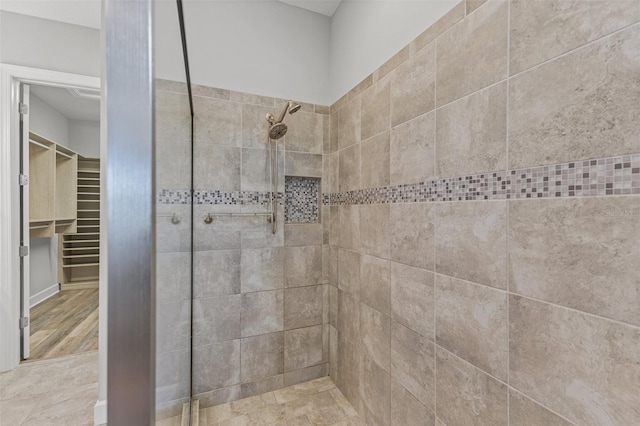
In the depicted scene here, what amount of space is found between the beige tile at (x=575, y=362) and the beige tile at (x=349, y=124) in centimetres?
127

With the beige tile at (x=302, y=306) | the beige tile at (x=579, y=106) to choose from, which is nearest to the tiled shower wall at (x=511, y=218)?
the beige tile at (x=579, y=106)

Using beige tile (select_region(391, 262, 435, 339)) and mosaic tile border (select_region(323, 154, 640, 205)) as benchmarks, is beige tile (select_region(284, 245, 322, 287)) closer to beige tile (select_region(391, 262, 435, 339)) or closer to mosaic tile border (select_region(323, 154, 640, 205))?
beige tile (select_region(391, 262, 435, 339))

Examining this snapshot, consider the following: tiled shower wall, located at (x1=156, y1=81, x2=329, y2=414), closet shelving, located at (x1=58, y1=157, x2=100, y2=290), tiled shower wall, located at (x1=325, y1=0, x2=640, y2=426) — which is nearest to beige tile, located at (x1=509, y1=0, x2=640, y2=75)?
tiled shower wall, located at (x1=325, y1=0, x2=640, y2=426)

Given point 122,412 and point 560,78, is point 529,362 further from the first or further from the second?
point 122,412

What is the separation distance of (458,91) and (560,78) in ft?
1.10

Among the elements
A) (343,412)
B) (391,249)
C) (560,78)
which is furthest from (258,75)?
(343,412)

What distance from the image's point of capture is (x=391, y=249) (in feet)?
4.65

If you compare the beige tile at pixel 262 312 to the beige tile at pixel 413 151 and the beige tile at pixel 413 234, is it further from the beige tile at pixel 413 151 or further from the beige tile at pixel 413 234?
the beige tile at pixel 413 151

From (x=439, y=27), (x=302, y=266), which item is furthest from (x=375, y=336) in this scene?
(x=439, y=27)

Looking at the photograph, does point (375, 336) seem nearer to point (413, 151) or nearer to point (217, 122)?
point (413, 151)

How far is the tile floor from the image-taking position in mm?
1585

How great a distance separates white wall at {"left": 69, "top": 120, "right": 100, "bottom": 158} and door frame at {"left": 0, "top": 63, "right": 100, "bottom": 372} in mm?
2538

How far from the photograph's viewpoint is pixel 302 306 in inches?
78.2

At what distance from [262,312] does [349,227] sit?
86 cm
